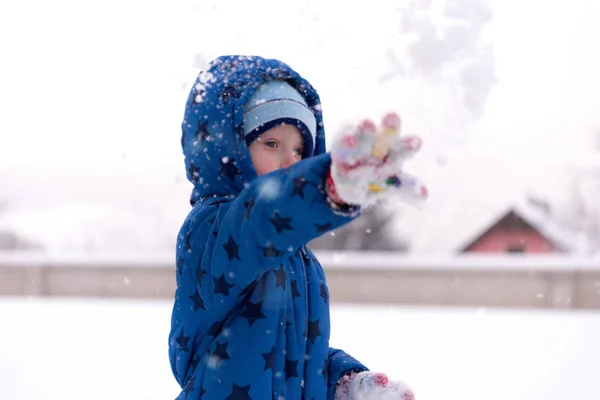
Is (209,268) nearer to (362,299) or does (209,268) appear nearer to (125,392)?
(125,392)

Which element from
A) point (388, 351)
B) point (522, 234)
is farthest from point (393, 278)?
point (522, 234)

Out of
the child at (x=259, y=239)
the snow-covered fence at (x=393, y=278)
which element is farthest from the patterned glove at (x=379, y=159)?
the snow-covered fence at (x=393, y=278)

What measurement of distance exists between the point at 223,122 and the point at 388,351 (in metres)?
3.76

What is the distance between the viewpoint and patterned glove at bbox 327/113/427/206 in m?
0.77

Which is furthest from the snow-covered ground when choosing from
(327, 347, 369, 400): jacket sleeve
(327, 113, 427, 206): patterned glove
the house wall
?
the house wall

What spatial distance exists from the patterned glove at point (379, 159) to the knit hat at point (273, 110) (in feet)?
1.39

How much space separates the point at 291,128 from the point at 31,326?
5203 mm

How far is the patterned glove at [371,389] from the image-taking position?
127 centimetres

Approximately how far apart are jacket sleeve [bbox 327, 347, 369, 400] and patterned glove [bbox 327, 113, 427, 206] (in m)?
0.63

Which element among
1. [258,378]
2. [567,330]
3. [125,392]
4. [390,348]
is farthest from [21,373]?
[567,330]

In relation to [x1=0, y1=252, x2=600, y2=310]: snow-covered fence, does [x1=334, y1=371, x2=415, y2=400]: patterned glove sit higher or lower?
higher

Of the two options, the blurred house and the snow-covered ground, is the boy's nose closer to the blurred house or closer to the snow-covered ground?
the snow-covered ground

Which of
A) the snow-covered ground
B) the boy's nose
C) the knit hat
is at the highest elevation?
the knit hat

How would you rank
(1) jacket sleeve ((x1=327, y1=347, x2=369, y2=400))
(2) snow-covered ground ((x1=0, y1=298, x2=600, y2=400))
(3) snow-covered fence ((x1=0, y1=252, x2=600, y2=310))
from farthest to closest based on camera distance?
(3) snow-covered fence ((x1=0, y1=252, x2=600, y2=310)), (2) snow-covered ground ((x1=0, y1=298, x2=600, y2=400)), (1) jacket sleeve ((x1=327, y1=347, x2=369, y2=400))
